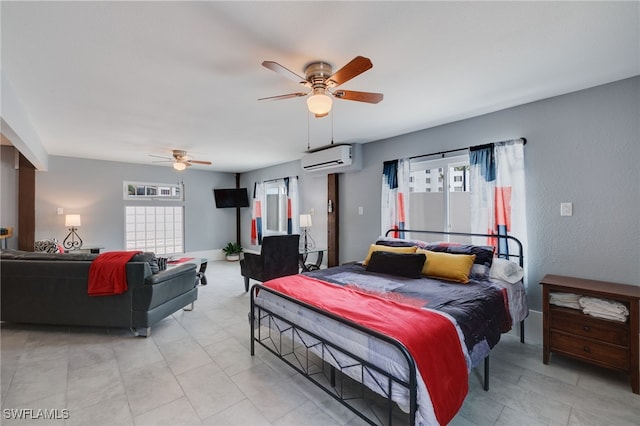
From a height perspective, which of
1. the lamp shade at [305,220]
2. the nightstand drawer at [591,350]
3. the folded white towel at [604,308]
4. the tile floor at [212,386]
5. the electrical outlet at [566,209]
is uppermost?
the electrical outlet at [566,209]

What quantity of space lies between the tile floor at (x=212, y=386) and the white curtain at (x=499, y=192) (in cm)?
117

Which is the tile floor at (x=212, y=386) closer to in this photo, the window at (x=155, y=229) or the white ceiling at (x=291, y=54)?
the white ceiling at (x=291, y=54)

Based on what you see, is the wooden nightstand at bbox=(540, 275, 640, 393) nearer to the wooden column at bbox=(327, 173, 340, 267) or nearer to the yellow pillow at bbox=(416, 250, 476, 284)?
the yellow pillow at bbox=(416, 250, 476, 284)

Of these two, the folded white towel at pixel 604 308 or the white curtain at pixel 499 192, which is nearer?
the folded white towel at pixel 604 308

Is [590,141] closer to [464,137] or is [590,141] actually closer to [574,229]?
[574,229]

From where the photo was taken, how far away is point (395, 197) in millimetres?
4246

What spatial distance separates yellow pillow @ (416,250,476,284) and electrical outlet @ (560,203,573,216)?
0.96m

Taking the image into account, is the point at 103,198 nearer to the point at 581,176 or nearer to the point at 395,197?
the point at 395,197

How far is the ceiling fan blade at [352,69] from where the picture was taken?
1.75 metres

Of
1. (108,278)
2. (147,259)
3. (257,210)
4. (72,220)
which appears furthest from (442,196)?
(72,220)

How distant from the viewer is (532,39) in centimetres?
191

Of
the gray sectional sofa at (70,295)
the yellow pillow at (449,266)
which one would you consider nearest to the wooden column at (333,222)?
the yellow pillow at (449,266)

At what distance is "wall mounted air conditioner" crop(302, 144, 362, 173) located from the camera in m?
4.65

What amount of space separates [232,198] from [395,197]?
5.24 m
